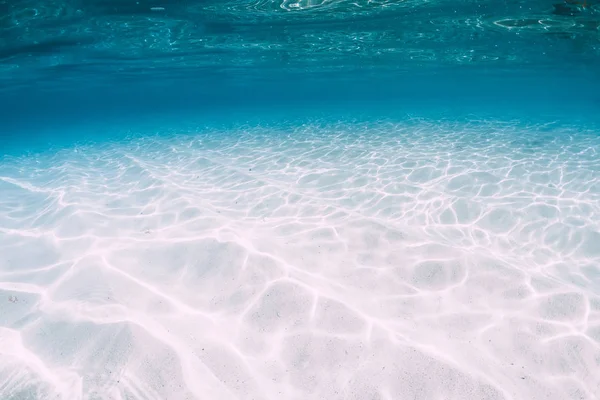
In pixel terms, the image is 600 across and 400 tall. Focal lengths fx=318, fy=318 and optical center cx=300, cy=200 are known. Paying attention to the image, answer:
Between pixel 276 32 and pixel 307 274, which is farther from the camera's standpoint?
pixel 276 32

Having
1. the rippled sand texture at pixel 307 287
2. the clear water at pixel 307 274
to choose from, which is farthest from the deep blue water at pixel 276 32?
the rippled sand texture at pixel 307 287

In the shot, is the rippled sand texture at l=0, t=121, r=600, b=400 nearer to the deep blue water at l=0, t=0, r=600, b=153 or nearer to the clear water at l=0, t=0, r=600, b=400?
the clear water at l=0, t=0, r=600, b=400

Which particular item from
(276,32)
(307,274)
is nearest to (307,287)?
(307,274)

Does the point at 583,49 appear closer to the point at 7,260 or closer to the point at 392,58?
the point at 392,58

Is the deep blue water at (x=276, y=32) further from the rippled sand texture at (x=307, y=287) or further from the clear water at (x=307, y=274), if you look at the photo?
the rippled sand texture at (x=307, y=287)

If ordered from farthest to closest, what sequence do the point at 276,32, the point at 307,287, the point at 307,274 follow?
the point at 276,32 < the point at 307,274 < the point at 307,287

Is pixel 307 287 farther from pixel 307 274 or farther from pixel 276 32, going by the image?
pixel 276 32

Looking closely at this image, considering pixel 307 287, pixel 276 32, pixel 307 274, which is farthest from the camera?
pixel 276 32

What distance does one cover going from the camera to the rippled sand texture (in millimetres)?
2699

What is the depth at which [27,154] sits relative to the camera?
14609 millimetres

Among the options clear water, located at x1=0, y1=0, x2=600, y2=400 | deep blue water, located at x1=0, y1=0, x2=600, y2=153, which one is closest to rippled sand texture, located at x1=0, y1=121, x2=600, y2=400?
clear water, located at x1=0, y1=0, x2=600, y2=400

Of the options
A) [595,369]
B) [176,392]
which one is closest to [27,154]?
[176,392]

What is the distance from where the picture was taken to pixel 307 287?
3.71 metres

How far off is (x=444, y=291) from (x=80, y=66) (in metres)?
31.2
